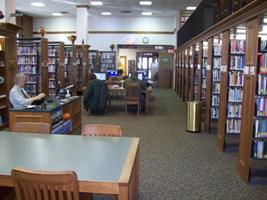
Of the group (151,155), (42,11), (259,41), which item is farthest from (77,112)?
(42,11)

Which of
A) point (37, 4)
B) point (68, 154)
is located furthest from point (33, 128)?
point (37, 4)

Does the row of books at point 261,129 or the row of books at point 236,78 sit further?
the row of books at point 236,78

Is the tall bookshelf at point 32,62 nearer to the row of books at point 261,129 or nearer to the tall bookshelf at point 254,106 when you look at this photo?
the tall bookshelf at point 254,106

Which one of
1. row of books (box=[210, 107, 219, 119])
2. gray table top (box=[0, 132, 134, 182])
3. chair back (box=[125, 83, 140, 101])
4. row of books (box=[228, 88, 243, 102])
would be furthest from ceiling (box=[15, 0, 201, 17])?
gray table top (box=[0, 132, 134, 182])

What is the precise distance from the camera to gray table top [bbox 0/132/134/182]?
6.92 ft

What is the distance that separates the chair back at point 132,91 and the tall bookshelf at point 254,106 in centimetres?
476

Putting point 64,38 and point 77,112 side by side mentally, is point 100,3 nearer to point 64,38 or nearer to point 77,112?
point 64,38

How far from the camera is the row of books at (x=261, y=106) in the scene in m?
4.05

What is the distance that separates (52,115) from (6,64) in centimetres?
303

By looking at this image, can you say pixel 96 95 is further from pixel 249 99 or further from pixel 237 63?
pixel 249 99

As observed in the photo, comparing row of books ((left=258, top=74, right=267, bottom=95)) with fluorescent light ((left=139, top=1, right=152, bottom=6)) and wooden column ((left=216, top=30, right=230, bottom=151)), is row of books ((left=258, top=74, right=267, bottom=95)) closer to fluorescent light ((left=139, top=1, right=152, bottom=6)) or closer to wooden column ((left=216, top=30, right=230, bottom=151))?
wooden column ((left=216, top=30, right=230, bottom=151))

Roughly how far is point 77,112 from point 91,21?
42.4 feet

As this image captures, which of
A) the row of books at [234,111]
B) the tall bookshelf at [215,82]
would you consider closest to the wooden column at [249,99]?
the row of books at [234,111]

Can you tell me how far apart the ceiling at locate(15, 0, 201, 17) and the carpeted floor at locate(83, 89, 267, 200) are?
8.17m
